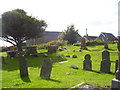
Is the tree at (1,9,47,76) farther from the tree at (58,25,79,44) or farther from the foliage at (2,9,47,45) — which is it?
the tree at (58,25,79,44)

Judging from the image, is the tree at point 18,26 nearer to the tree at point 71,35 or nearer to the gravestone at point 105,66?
the gravestone at point 105,66

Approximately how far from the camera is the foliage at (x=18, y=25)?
23766 millimetres

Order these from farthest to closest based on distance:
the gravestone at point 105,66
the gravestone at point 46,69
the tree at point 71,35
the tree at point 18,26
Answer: the tree at point 71,35 → the tree at point 18,26 → the gravestone at point 105,66 → the gravestone at point 46,69

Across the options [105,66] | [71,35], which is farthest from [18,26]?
[71,35]

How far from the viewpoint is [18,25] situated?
2414 cm

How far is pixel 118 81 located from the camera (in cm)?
596

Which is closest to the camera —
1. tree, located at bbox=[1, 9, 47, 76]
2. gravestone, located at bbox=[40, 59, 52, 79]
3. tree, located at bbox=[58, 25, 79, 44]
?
gravestone, located at bbox=[40, 59, 52, 79]

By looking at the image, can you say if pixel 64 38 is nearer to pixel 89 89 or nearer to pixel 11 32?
pixel 11 32

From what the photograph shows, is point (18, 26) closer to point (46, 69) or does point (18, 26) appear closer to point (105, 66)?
point (46, 69)

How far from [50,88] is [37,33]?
20868 mm

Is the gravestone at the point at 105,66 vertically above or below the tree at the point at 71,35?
below

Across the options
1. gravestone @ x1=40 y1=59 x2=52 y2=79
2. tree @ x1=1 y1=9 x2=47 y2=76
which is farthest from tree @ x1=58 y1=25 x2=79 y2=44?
gravestone @ x1=40 y1=59 x2=52 y2=79

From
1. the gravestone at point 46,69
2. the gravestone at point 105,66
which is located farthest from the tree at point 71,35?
the gravestone at point 46,69

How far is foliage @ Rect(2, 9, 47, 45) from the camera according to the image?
936 inches
